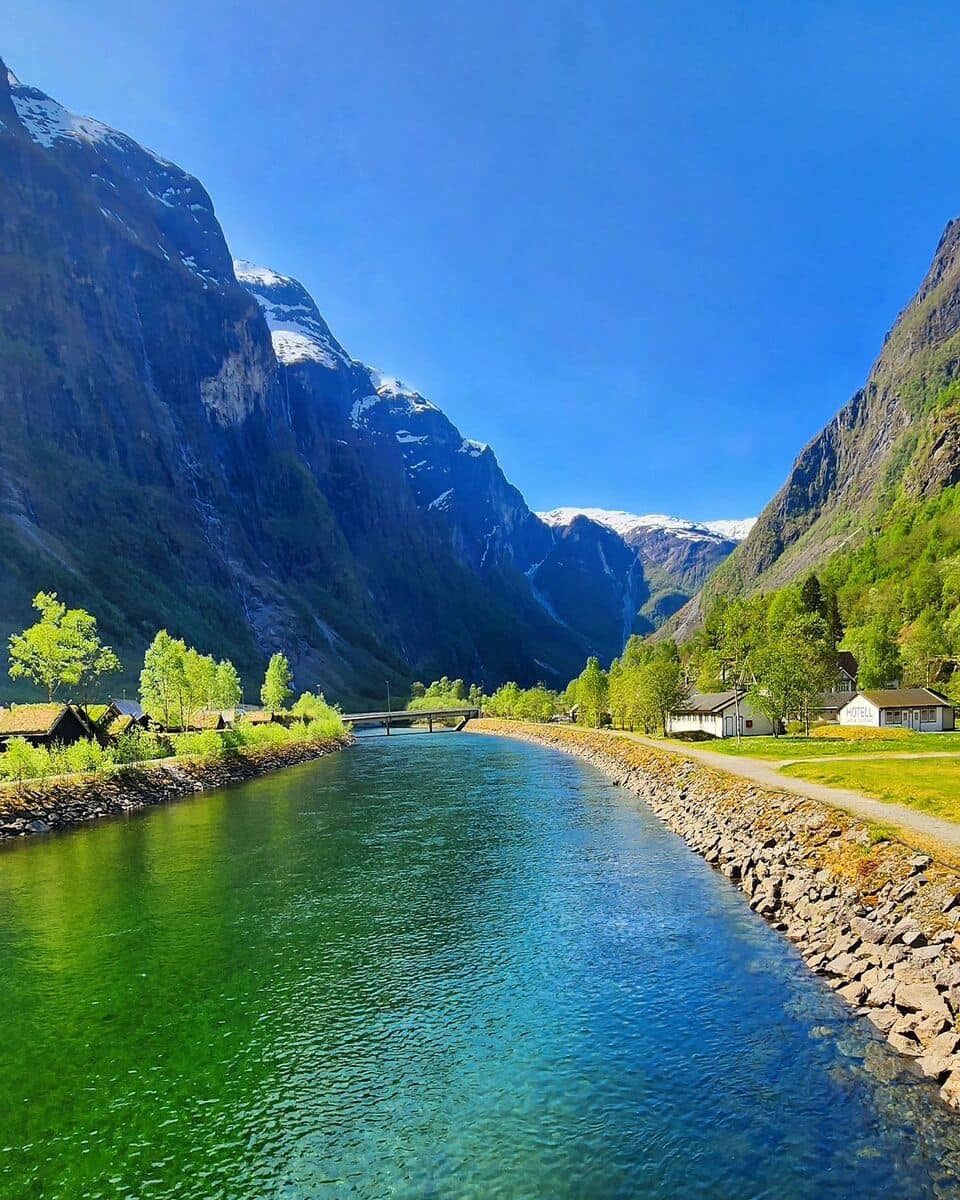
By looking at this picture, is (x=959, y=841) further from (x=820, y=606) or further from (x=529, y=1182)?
(x=820, y=606)

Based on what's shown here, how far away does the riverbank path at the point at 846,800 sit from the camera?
1141 inches

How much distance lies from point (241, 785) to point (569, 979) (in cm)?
6505

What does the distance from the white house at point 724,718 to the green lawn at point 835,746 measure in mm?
20508

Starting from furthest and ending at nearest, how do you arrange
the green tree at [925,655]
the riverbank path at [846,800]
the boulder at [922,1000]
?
the green tree at [925,655]
the riverbank path at [846,800]
the boulder at [922,1000]

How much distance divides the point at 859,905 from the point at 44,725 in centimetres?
7215

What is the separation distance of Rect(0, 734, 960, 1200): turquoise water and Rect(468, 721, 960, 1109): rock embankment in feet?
3.21

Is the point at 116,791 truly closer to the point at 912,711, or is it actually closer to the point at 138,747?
the point at 138,747

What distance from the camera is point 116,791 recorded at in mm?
63938

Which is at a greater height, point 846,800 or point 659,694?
point 659,694

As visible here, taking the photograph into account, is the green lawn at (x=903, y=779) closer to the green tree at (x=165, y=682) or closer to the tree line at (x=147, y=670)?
the tree line at (x=147, y=670)

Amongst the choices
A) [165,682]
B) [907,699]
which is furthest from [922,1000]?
[165,682]

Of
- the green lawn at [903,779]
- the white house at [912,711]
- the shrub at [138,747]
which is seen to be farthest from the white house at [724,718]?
the shrub at [138,747]

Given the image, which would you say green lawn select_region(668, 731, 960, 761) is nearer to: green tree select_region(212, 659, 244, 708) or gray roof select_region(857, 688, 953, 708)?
gray roof select_region(857, 688, 953, 708)

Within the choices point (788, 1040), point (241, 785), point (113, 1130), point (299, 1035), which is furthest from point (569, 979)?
point (241, 785)
